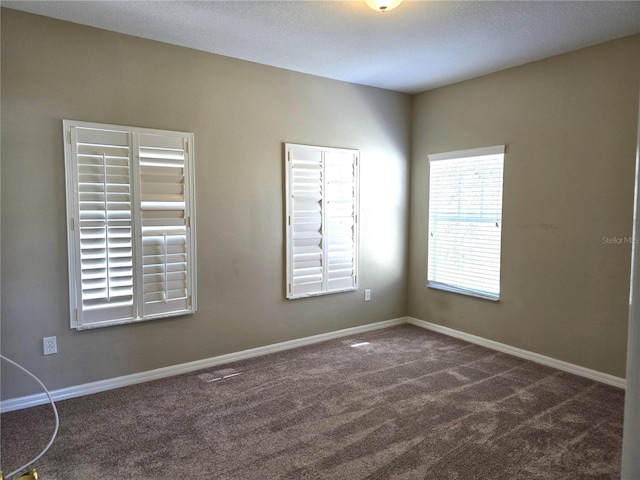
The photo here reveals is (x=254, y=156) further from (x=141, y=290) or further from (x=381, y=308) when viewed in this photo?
(x=381, y=308)

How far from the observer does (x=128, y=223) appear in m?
3.13

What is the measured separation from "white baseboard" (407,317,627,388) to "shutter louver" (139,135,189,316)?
8.68 ft

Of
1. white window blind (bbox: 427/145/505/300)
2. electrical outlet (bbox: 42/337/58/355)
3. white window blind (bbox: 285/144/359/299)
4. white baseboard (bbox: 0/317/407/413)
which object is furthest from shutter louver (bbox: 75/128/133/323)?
white window blind (bbox: 427/145/505/300)

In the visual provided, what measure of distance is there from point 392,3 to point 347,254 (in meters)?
2.48

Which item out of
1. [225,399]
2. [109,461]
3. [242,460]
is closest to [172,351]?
[225,399]

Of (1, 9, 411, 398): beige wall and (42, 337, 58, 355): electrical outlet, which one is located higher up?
(1, 9, 411, 398): beige wall

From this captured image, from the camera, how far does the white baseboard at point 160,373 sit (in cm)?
287

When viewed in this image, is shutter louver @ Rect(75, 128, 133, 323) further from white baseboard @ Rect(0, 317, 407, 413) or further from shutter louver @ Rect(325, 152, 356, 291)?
shutter louver @ Rect(325, 152, 356, 291)

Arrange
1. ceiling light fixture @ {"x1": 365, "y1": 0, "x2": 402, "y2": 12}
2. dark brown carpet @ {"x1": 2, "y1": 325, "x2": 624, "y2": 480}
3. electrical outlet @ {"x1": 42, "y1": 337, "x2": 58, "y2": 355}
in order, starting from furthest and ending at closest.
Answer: electrical outlet @ {"x1": 42, "y1": 337, "x2": 58, "y2": 355} < ceiling light fixture @ {"x1": 365, "y1": 0, "x2": 402, "y2": 12} < dark brown carpet @ {"x1": 2, "y1": 325, "x2": 624, "y2": 480}

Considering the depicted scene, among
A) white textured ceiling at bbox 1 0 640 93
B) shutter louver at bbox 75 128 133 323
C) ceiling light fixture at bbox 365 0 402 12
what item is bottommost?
shutter louver at bbox 75 128 133 323

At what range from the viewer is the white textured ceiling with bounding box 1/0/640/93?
8.71 feet

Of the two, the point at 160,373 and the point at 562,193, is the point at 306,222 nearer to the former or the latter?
the point at 160,373

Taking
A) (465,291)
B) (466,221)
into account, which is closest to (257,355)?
(465,291)

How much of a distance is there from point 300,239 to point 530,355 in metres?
2.29
